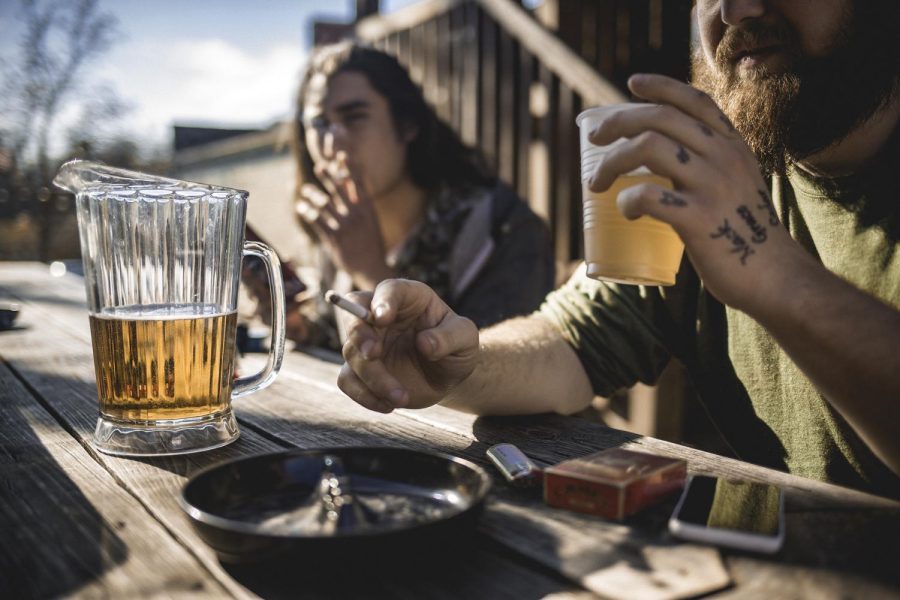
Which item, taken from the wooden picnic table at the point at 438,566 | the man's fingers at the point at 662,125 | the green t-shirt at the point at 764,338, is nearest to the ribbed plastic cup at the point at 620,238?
the man's fingers at the point at 662,125

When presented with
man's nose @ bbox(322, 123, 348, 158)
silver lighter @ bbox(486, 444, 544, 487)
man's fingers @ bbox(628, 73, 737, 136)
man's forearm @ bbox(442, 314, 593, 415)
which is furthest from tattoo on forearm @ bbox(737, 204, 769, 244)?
man's nose @ bbox(322, 123, 348, 158)

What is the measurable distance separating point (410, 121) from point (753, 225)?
248 cm

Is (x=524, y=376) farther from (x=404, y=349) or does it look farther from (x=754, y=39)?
(x=754, y=39)

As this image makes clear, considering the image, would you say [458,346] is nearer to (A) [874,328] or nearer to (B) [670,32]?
(A) [874,328]

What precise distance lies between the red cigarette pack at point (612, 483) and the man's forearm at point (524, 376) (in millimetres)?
429

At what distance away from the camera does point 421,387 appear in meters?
1.28

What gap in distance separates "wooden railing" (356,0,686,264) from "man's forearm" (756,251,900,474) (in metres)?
2.14

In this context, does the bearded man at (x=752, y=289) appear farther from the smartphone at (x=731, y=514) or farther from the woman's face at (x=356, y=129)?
the woman's face at (x=356, y=129)

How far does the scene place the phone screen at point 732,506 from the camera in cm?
72

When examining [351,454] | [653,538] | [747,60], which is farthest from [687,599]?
[747,60]

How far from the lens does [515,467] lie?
917 mm

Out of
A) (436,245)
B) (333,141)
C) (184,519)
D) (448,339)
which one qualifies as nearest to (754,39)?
(448,339)

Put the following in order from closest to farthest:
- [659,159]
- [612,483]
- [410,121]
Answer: [612,483], [659,159], [410,121]

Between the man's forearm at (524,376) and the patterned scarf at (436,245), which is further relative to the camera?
the patterned scarf at (436,245)
